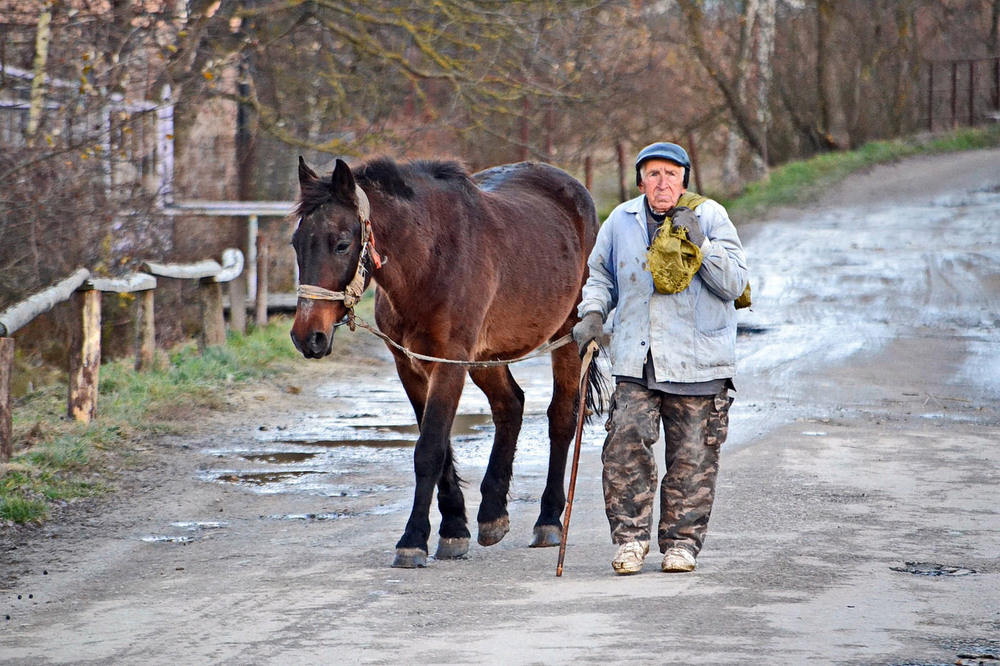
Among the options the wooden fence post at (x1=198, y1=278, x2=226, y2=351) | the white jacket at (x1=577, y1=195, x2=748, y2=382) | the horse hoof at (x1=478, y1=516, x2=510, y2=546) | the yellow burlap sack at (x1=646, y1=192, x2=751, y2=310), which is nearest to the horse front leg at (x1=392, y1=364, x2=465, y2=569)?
the horse hoof at (x1=478, y1=516, x2=510, y2=546)

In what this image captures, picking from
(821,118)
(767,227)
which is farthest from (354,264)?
(821,118)

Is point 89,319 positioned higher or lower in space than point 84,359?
higher

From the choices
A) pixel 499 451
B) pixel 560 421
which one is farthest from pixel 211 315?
pixel 499 451

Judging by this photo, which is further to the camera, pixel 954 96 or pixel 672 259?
pixel 954 96

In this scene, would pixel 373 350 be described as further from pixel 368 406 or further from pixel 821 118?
pixel 821 118

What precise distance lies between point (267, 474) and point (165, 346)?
693cm

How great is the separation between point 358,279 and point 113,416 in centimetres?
462

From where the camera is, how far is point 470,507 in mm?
7457

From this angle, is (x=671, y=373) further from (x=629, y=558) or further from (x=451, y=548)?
(x=451, y=548)

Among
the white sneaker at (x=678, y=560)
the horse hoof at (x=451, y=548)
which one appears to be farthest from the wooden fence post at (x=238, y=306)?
the white sneaker at (x=678, y=560)

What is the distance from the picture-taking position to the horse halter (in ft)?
19.2

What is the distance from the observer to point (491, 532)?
21.8ft

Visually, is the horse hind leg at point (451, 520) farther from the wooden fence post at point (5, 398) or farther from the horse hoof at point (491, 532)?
the wooden fence post at point (5, 398)

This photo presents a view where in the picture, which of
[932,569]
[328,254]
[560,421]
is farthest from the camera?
[560,421]
